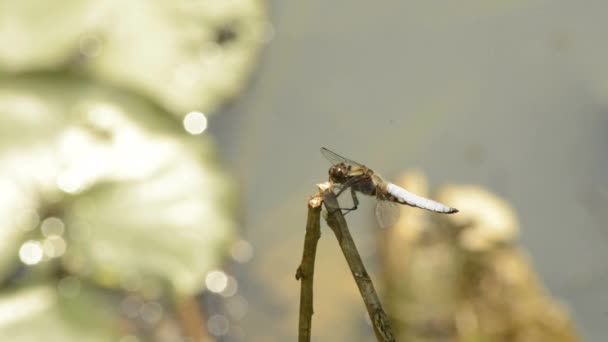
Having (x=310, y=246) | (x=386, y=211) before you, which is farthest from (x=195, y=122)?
(x=310, y=246)

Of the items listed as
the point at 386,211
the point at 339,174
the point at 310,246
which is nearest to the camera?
the point at 310,246

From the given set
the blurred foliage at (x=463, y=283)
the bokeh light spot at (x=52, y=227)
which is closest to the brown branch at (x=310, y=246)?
the blurred foliage at (x=463, y=283)

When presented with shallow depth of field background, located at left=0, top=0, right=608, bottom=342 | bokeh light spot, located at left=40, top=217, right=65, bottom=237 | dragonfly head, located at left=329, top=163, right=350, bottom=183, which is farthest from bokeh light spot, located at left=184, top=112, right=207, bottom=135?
dragonfly head, located at left=329, top=163, right=350, bottom=183

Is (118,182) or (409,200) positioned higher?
(118,182)

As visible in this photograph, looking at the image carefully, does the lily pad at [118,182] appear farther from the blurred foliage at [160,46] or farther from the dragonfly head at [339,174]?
the dragonfly head at [339,174]

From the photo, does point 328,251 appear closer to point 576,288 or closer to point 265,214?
point 265,214

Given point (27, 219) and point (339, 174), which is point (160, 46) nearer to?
→ point (27, 219)
